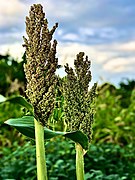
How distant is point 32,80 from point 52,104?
0.09 m

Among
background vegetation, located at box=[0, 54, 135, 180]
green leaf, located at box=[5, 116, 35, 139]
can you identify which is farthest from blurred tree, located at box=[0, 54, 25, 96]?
green leaf, located at box=[5, 116, 35, 139]

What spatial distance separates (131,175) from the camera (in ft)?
13.6

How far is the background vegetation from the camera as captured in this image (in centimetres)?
386

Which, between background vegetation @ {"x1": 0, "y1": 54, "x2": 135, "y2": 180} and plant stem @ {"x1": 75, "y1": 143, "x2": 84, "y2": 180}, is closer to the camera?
plant stem @ {"x1": 75, "y1": 143, "x2": 84, "y2": 180}

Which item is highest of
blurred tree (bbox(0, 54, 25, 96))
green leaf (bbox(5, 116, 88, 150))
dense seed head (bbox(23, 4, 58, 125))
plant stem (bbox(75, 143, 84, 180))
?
blurred tree (bbox(0, 54, 25, 96))

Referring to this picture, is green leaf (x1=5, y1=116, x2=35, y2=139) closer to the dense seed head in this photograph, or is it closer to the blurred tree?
the dense seed head

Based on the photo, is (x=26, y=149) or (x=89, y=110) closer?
(x=89, y=110)

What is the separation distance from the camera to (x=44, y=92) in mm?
1473

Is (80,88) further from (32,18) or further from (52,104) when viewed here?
(32,18)

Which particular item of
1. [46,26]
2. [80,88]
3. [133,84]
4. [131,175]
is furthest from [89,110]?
[133,84]

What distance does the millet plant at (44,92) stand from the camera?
1.47 metres

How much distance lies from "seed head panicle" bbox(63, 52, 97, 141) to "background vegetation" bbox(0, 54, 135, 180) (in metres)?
0.09

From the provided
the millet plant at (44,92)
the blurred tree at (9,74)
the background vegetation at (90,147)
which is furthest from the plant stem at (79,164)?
the blurred tree at (9,74)

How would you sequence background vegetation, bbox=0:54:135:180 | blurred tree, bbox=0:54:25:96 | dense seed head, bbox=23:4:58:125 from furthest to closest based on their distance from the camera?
blurred tree, bbox=0:54:25:96
background vegetation, bbox=0:54:135:180
dense seed head, bbox=23:4:58:125
